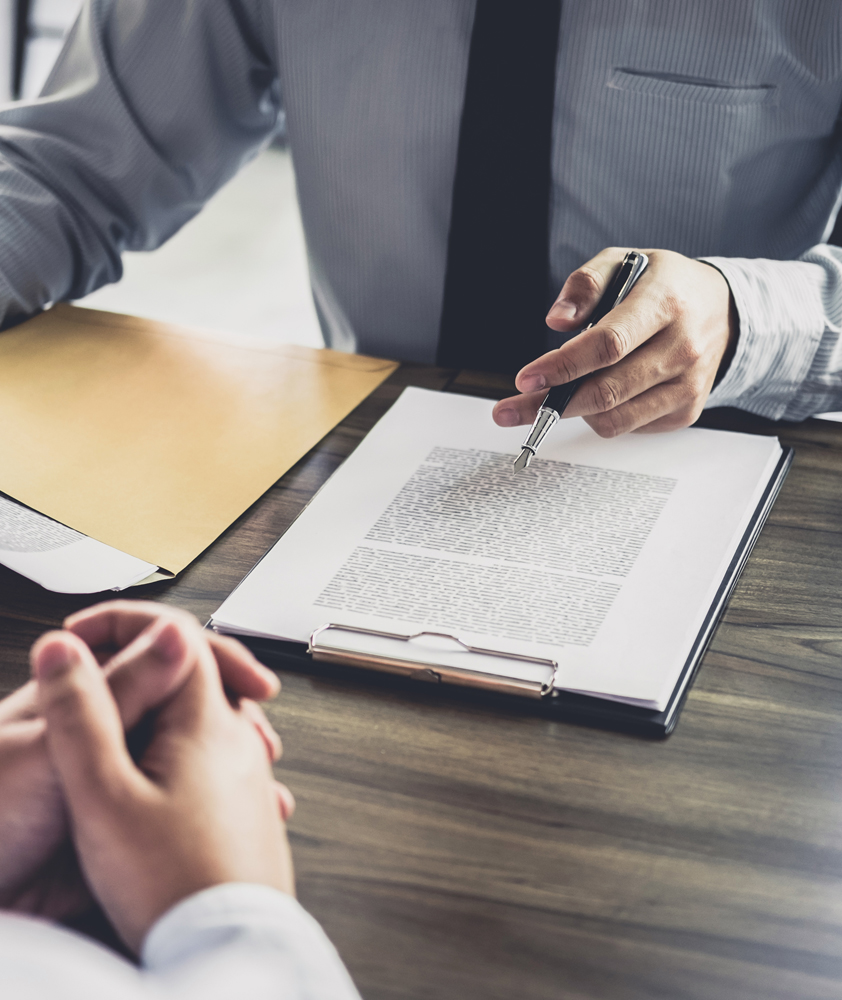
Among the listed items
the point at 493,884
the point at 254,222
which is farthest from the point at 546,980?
the point at 254,222

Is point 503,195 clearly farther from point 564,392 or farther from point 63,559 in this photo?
point 63,559

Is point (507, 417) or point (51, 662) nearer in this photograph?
point (51, 662)

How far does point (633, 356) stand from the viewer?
664 mm

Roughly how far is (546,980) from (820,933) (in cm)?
11

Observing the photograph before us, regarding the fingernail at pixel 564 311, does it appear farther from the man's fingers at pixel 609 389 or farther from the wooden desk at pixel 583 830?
the wooden desk at pixel 583 830

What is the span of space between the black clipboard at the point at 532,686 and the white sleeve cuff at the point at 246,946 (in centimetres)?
18

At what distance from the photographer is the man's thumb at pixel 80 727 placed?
1.06ft

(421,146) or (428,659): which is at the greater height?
(421,146)

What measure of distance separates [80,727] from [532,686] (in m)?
0.22

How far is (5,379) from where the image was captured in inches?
30.4

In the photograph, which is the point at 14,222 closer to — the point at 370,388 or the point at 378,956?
the point at 370,388

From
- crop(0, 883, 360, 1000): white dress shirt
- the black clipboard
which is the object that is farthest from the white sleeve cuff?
the black clipboard

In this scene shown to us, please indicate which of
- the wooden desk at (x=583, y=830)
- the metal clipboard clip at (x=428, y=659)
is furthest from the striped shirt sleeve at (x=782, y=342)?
the metal clipboard clip at (x=428, y=659)

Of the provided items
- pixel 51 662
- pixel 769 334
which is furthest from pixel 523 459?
pixel 51 662
